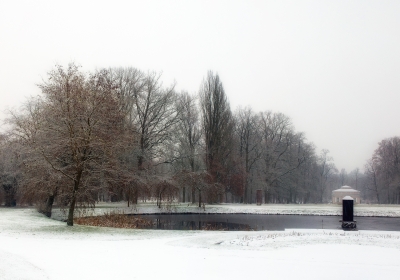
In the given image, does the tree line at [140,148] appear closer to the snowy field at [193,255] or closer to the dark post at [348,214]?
the snowy field at [193,255]

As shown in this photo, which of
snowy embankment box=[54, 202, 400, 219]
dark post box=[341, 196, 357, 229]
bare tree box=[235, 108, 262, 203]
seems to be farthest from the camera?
bare tree box=[235, 108, 262, 203]

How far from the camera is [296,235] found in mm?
20000

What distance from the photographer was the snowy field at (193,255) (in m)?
11.1

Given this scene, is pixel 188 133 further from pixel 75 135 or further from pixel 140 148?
pixel 75 135

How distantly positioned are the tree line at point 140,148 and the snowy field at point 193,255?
4.53m

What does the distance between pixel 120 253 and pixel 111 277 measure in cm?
344

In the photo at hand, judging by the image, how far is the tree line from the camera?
22.3 meters

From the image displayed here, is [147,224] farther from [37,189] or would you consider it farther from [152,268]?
[152,268]

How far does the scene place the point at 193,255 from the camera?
45.2ft

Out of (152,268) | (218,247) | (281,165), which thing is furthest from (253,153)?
(152,268)

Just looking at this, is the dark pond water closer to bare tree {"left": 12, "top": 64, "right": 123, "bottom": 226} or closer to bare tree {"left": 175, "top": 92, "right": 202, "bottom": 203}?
bare tree {"left": 12, "top": 64, "right": 123, "bottom": 226}

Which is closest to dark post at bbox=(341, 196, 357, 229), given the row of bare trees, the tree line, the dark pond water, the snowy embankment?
the dark pond water

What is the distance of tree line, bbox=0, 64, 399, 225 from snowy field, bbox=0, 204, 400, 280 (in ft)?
14.9

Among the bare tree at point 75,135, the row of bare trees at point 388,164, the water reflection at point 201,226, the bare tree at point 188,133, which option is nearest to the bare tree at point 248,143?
the bare tree at point 188,133
